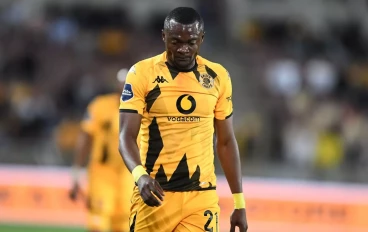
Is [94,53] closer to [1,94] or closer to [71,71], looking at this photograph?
[71,71]

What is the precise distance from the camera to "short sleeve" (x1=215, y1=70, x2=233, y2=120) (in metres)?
6.61

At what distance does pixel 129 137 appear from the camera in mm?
6262

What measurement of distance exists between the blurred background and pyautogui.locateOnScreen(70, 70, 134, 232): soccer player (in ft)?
21.1

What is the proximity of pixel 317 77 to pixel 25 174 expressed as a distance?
6.76 m

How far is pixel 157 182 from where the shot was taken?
599 cm

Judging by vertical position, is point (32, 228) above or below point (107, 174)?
below

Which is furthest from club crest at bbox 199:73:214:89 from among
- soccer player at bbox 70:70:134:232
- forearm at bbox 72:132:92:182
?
forearm at bbox 72:132:92:182

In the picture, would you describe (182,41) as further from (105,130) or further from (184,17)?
(105,130)

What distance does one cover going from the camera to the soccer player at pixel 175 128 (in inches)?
249

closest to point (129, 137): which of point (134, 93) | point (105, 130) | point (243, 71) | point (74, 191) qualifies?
point (134, 93)

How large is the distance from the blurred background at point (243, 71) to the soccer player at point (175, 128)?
10.4m

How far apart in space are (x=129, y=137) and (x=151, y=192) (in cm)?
53

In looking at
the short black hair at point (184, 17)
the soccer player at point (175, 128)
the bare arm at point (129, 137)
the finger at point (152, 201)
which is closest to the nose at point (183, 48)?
the soccer player at point (175, 128)

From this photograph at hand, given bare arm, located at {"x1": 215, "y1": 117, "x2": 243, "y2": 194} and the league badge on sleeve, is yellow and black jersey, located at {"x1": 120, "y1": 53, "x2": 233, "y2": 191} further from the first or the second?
bare arm, located at {"x1": 215, "y1": 117, "x2": 243, "y2": 194}
